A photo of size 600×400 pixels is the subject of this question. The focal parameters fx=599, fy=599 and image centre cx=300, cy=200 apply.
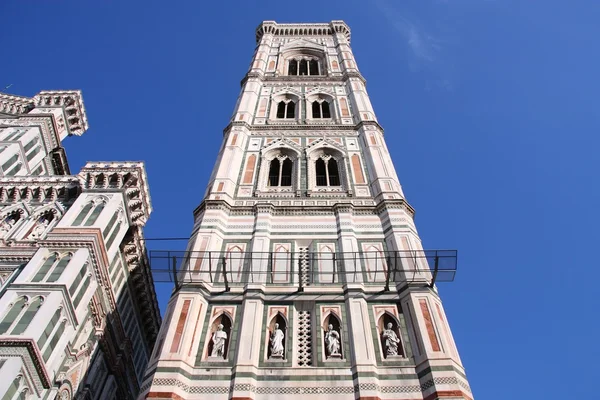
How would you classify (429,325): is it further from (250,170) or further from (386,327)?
(250,170)

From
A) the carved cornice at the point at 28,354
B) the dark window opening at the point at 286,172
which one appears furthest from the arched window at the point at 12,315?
the dark window opening at the point at 286,172

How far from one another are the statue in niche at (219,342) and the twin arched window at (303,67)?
60.5ft

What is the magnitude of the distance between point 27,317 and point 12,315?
0.99 ft

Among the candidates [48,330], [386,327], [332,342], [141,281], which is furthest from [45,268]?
[386,327]

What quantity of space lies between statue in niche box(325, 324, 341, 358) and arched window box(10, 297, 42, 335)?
5.06 m

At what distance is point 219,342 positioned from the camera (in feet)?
32.6

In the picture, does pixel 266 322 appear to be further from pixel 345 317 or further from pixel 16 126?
pixel 16 126

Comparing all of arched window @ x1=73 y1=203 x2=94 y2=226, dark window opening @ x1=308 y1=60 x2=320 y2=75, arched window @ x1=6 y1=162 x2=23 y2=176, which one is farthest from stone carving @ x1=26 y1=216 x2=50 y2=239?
dark window opening @ x1=308 y1=60 x2=320 y2=75

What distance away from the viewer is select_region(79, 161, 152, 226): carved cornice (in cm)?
1509

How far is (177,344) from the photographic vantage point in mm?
9609

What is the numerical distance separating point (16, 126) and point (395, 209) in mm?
14027

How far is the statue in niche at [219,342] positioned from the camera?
382 inches

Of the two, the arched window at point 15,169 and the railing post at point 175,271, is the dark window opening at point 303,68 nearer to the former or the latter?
the arched window at point 15,169

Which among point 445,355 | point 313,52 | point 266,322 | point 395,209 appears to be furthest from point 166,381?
point 313,52
